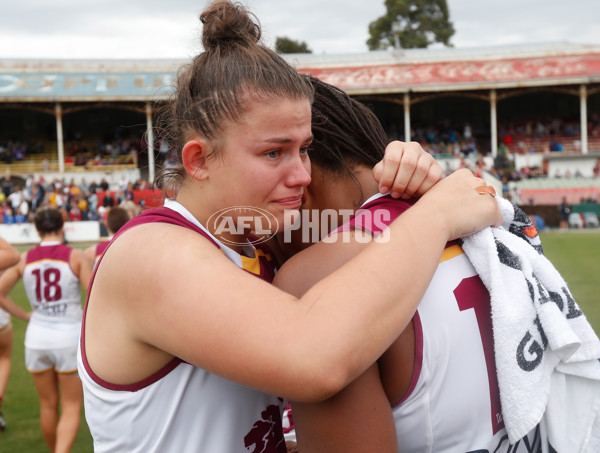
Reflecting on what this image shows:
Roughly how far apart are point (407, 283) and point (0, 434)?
5.22m

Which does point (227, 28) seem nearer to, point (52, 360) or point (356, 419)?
point (356, 419)

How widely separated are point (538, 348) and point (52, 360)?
462cm

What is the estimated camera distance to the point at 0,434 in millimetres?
5387

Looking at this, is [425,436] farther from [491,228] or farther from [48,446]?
[48,446]

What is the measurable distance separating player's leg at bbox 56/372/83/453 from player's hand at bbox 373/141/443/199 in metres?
4.07

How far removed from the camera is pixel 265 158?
1.54 m

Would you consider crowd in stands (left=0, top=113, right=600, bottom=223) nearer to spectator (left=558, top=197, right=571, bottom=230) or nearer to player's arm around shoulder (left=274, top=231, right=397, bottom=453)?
spectator (left=558, top=197, right=571, bottom=230)

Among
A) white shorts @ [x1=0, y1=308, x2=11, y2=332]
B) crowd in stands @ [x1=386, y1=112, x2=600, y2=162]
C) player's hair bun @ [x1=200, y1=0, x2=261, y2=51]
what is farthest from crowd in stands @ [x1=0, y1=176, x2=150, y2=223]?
player's hair bun @ [x1=200, y1=0, x2=261, y2=51]

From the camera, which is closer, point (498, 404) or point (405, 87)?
point (498, 404)

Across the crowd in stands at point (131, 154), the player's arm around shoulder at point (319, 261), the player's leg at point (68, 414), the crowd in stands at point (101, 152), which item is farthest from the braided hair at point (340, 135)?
the crowd in stands at point (101, 152)

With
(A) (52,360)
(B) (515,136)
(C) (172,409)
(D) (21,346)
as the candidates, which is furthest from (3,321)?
(B) (515,136)

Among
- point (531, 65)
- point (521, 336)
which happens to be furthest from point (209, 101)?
point (531, 65)

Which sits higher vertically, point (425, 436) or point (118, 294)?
point (118, 294)

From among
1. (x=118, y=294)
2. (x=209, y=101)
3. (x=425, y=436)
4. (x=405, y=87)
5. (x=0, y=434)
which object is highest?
(x=405, y=87)
